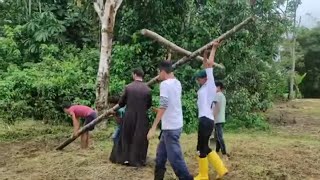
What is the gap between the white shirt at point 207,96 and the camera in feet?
22.2

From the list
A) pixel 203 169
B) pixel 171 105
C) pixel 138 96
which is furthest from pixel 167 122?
pixel 138 96

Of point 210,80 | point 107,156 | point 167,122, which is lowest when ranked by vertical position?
point 107,156

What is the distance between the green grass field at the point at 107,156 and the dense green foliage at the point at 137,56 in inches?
34.9

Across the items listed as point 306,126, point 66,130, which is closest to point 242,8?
point 306,126

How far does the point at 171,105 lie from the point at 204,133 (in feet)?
2.69

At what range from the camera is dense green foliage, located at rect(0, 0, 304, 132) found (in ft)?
44.2

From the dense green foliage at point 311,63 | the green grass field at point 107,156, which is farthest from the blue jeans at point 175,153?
the dense green foliage at point 311,63

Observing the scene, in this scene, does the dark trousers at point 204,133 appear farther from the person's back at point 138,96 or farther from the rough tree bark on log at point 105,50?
the rough tree bark on log at point 105,50

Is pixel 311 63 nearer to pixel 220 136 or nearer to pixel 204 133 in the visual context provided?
pixel 220 136

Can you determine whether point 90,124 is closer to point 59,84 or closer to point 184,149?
point 184,149

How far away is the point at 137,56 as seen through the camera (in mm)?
14594

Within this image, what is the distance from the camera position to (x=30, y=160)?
875cm

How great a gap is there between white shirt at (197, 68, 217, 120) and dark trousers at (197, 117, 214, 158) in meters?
0.07

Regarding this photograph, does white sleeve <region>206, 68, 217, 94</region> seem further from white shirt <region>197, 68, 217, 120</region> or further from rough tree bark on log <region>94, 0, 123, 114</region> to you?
rough tree bark on log <region>94, 0, 123, 114</region>
